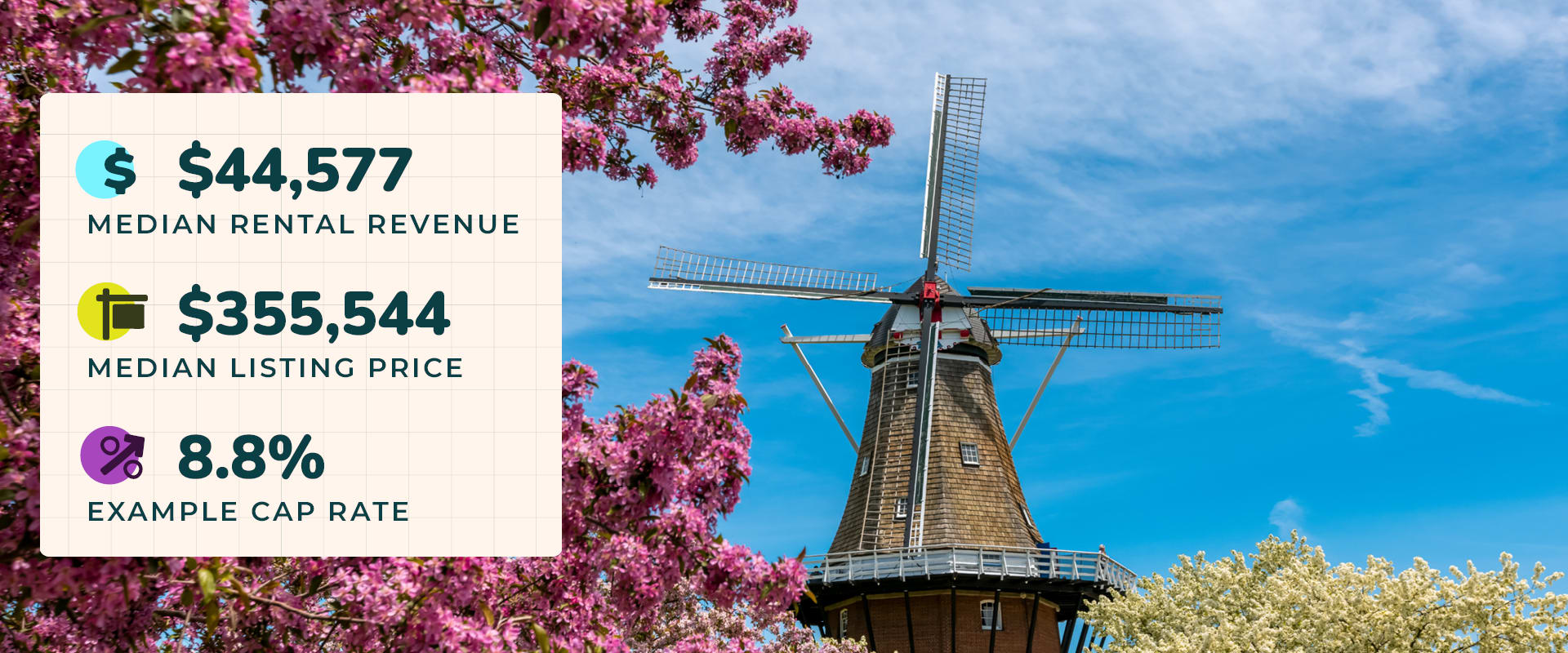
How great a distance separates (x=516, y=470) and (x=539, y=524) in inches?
10.3

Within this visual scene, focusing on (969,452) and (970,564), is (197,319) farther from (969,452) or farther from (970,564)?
(969,452)

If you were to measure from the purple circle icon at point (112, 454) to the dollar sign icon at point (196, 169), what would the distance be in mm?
1088

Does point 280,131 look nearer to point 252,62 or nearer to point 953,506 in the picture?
point 252,62

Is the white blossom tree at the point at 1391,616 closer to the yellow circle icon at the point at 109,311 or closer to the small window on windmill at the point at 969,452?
the small window on windmill at the point at 969,452

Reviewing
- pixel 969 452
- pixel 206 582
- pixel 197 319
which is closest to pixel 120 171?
pixel 197 319

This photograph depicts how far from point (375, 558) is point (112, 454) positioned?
1.37 m

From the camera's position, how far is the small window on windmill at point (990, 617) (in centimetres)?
3534

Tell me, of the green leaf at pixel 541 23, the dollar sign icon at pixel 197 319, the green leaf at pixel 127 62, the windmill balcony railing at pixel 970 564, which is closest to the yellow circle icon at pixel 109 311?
the dollar sign icon at pixel 197 319

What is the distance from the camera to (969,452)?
39.2 m

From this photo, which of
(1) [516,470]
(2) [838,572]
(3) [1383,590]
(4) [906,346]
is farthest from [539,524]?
(4) [906,346]

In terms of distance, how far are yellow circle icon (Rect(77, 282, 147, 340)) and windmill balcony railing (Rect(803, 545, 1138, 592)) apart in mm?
30167

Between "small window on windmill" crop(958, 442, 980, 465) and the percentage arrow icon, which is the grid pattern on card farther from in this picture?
"small window on windmill" crop(958, 442, 980, 465)

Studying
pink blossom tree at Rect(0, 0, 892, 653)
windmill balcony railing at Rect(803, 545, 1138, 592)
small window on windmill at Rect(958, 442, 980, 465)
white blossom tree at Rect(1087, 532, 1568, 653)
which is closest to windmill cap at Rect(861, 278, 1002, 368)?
small window on windmill at Rect(958, 442, 980, 465)

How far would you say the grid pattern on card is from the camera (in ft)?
18.6
